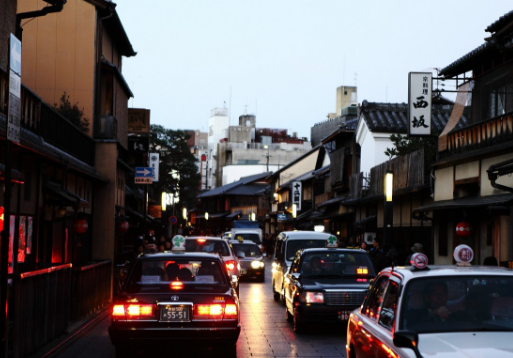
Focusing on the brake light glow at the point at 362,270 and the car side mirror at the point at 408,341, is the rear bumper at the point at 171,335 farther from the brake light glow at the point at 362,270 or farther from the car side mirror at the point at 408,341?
the brake light glow at the point at 362,270

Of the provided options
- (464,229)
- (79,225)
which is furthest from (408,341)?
(464,229)

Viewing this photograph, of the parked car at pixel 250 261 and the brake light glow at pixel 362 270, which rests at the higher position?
the brake light glow at pixel 362 270

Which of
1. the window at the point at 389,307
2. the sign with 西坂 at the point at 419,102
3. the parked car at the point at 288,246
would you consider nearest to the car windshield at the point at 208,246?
the parked car at the point at 288,246

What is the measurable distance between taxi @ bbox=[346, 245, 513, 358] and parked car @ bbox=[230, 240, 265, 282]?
968 inches

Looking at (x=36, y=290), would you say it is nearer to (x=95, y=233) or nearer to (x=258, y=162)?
(x=95, y=233)

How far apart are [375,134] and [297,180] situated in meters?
26.8

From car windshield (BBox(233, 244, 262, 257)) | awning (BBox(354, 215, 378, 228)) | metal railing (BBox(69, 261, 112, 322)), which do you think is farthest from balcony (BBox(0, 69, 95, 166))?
awning (BBox(354, 215, 378, 228))

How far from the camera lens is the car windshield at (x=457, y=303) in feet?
20.9

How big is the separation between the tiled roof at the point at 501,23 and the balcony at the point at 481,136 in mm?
2339

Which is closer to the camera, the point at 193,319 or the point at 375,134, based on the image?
the point at 193,319

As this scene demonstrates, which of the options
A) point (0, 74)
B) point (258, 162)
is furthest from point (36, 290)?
point (258, 162)

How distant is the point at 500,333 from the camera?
19.9 feet

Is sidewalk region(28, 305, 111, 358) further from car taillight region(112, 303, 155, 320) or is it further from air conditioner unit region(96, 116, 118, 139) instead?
air conditioner unit region(96, 116, 118, 139)

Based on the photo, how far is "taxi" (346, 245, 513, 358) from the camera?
600 cm
